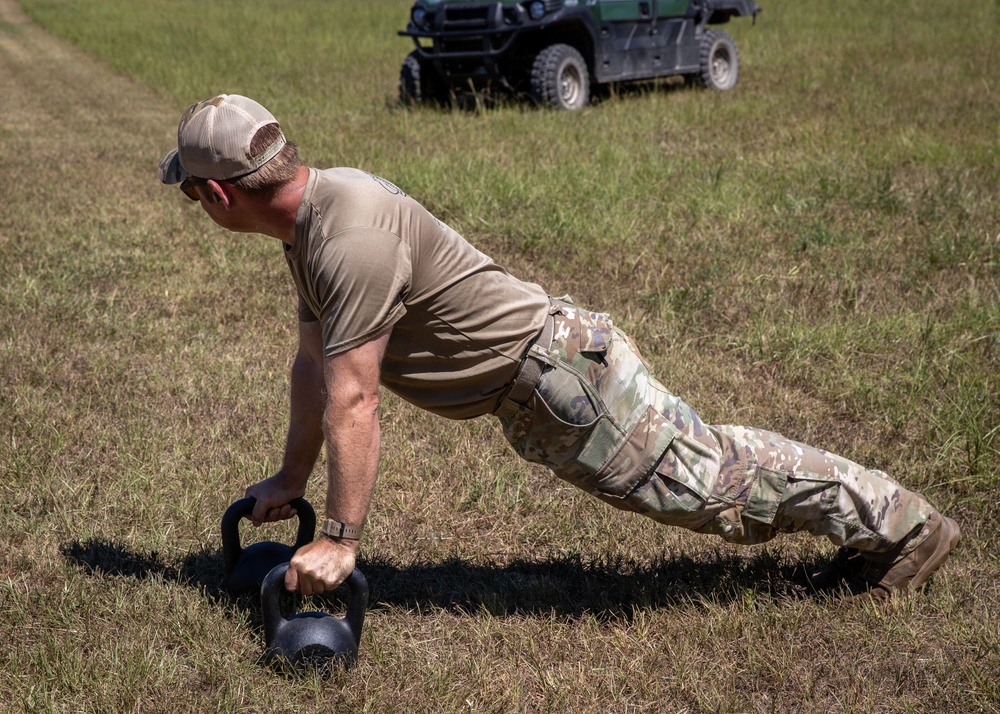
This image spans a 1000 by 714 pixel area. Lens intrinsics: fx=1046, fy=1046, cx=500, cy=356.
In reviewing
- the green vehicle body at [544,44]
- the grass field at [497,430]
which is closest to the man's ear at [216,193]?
the grass field at [497,430]

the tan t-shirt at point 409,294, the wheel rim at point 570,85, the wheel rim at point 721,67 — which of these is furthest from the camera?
the wheel rim at point 721,67

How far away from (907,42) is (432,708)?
15317 mm

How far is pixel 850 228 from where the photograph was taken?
708cm

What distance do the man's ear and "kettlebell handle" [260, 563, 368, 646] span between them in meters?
1.00

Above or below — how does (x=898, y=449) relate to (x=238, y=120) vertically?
below

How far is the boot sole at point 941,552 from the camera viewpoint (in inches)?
133

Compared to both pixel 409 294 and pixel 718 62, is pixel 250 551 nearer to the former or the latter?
pixel 409 294

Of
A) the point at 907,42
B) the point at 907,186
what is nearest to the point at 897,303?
the point at 907,186

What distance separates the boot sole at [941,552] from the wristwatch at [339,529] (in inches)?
74.1

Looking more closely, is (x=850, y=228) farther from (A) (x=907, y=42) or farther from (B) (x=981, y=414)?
(A) (x=907, y=42)

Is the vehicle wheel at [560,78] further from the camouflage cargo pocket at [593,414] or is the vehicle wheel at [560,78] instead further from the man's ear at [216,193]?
the man's ear at [216,193]

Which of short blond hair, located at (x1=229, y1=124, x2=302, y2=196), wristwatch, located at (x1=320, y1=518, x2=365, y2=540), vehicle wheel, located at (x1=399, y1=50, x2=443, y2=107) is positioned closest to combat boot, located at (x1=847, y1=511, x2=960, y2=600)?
wristwatch, located at (x1=320, y1=518, x2=365, y2=540)

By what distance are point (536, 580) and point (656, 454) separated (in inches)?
37.3

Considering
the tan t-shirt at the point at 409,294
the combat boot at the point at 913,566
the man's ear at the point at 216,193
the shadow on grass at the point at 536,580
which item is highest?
the man's ear at the point at 216,193
